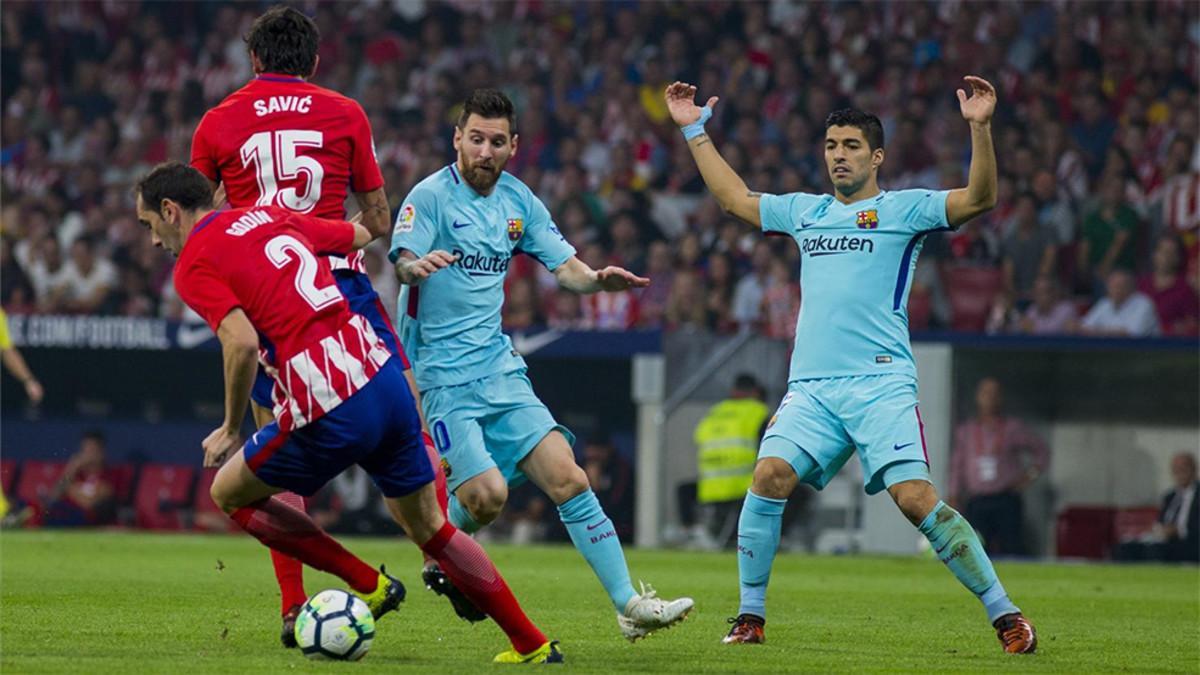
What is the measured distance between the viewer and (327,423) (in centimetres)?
634

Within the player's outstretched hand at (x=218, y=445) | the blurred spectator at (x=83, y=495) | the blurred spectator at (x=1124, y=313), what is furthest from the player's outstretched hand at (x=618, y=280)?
the blurred spectator at (x=83, y=495)

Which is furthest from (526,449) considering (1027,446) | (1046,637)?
(1027,446)

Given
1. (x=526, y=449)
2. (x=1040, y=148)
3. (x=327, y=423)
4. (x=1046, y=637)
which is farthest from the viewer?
(x=1040, y=148)

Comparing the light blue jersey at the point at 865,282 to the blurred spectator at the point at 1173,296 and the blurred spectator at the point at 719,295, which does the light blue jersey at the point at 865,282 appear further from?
the blurred spectator at the point at 719,295

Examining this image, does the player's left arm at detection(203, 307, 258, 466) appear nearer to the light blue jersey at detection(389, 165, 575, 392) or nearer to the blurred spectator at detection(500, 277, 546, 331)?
the light blue jersey at detection(389, 165, 575, 392)

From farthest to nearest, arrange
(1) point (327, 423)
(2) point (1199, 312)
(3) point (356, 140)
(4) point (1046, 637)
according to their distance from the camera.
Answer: (2) point (1199, 312), (4) point (1046, 637), (3) point (356, 140), (1) point (327, 423)

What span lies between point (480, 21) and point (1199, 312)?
32.4ft

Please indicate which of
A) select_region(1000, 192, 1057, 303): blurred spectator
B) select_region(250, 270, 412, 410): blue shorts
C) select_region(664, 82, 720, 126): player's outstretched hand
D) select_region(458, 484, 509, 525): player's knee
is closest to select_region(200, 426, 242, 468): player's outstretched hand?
select_region(250, 270, 412, 410): blue shorts

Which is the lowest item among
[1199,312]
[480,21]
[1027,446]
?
[1027,446]

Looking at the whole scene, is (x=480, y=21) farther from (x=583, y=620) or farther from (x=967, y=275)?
(x=583, y=620)

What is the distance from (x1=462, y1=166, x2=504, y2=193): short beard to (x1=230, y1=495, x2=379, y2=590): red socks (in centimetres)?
178

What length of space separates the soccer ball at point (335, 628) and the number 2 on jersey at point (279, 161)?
158 cm

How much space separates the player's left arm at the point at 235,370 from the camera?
617 centimetres

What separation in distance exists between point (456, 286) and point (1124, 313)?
1040 cm
